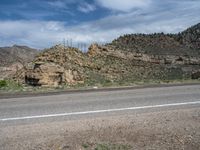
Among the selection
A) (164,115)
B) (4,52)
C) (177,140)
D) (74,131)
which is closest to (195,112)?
(164,115)

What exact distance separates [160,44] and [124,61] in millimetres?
10020

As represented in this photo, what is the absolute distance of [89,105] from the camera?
1018 cm

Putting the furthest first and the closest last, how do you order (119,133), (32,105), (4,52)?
(4,52) < (32,105) < (119,133)

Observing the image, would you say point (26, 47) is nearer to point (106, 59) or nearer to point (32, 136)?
point (106, 59)

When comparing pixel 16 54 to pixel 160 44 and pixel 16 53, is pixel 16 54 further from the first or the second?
pixel 160 44

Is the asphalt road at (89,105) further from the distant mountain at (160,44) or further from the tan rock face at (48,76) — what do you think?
the distant mountain at (160,44)

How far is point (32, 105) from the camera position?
10547 millimetres

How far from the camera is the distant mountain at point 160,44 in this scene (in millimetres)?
54344

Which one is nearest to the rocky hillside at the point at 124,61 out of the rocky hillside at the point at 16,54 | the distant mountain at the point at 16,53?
the rocky hillside at the point at 16,54

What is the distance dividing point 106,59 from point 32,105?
3745 centimetres

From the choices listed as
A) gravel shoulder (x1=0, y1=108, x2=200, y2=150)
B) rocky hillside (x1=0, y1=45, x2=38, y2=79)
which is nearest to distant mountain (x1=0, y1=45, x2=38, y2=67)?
rocky hillside (x1=0, y1=45, x2=38, y2=79)

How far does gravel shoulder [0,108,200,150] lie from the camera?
6105 mm

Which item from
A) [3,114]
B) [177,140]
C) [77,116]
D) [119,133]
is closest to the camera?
[177,140]

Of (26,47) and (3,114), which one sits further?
(26,47)
